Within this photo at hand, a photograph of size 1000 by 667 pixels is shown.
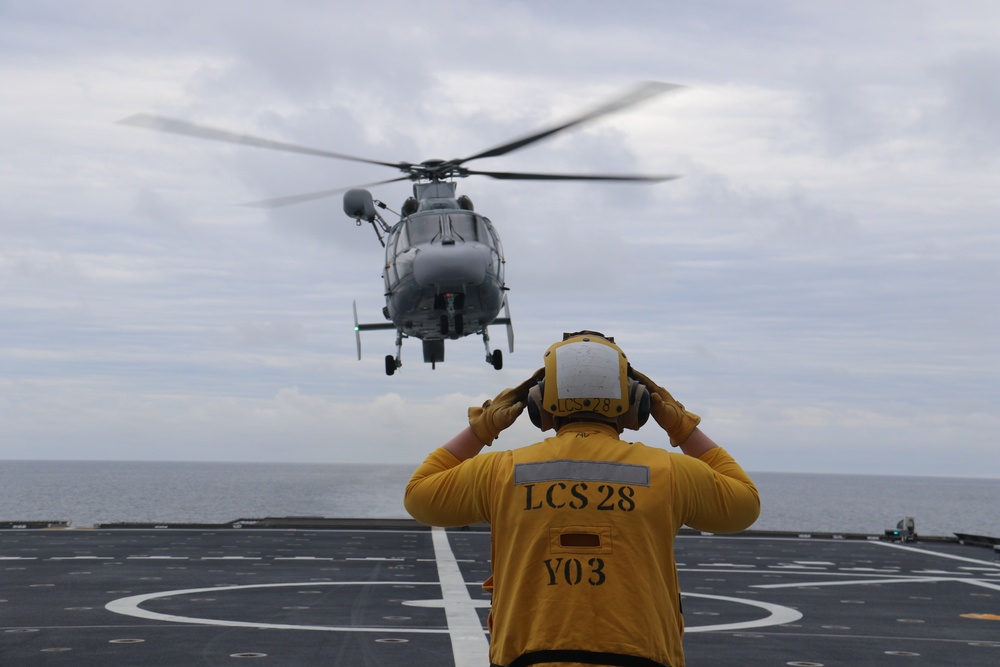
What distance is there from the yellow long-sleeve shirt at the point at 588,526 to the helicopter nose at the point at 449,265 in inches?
786

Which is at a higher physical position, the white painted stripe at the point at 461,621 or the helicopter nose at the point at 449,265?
the helicopter nose at the point at 449,265

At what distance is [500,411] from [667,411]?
663 mm

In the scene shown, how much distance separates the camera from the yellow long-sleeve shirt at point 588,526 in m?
3.83

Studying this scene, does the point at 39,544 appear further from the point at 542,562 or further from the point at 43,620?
the point at 542,562

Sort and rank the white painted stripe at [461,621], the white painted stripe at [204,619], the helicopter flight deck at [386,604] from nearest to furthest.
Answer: the white painted stripe at [461,621] → the helicopter flight deck at [386,604] → the white painted stripe at [204,619]

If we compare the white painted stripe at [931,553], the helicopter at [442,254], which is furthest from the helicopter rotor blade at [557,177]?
the white painted stripe at [931,553]

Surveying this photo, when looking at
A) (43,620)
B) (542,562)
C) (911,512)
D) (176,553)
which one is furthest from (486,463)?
(911,512)

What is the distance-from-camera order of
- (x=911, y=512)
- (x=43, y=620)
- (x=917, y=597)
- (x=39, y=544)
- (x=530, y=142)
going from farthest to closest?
1. (x=911, y=512)
2. (x=39, y=544)
3. (x=530, y=142)
4. (x=917, y=597)
5. (x=43, y=620)

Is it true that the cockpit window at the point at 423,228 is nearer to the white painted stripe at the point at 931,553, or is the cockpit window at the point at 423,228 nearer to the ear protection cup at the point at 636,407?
the white painted stripe at the point at 931,553

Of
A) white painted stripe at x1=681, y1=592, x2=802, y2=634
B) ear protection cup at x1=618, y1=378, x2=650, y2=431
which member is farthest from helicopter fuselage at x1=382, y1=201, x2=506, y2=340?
ear protection cup at x1=618, y1=378, x2=650, y2=431

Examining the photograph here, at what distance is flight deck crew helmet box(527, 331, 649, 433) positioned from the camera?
4.02 m

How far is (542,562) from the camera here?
3.91 meters

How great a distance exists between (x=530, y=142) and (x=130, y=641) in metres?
14.2

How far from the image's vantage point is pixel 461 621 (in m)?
15.0
